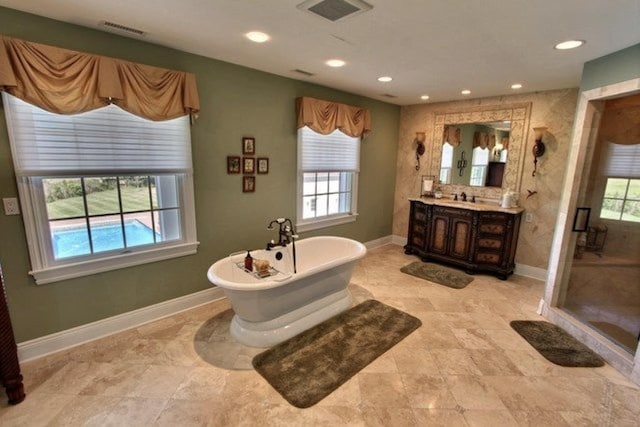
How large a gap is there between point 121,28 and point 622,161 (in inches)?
186

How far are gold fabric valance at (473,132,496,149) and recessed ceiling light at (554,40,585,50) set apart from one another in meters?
2.12

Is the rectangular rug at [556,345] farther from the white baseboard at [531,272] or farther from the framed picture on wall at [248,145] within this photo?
the framed picture on wall at [248,145]

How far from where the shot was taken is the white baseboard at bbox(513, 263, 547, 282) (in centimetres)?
414

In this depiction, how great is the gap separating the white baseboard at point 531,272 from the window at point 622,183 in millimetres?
1305

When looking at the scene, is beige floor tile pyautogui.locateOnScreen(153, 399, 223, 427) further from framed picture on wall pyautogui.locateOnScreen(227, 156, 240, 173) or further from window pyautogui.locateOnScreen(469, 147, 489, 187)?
window pyautogui.locateOnScreen(469, 147, 489, 187)

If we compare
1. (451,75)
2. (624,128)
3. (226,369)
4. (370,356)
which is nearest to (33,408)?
(226,369)

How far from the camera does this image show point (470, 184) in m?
4.72

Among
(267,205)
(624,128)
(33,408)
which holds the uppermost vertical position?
(624,128)

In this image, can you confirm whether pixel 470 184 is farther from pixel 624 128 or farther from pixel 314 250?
pixel 314 250

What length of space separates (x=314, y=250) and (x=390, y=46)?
233cm

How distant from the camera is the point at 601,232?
3164 mm

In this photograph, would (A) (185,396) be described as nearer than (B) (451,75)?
Yes

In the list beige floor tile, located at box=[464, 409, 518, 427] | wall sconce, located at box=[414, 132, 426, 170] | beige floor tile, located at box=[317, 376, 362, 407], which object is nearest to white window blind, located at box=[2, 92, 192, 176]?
beige floor tile, located at box=[317, 376, 362, 407]

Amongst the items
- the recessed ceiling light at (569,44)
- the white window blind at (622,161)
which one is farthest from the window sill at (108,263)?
the white window blind at (622,161)
